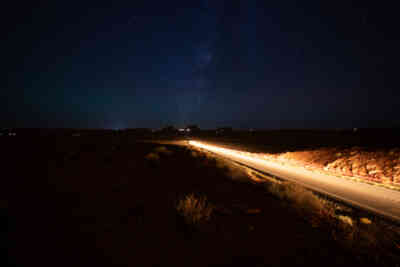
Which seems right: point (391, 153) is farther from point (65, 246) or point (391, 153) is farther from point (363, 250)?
point (65, 246)

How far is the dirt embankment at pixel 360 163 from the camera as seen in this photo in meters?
11.6

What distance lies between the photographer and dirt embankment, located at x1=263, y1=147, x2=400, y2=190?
37.9ft

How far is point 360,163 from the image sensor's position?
14719mm

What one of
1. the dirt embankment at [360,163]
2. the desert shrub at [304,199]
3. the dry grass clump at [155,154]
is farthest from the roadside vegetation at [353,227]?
the dry grass clump at [155,154]

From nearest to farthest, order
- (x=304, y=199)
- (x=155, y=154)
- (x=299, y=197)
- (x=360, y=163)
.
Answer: (x=304, y=199) < (x=299, y=197) < (x=360, y=163) < (x=155, y=154)

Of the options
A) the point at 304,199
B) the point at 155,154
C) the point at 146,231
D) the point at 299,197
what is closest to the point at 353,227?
the point at 304,199

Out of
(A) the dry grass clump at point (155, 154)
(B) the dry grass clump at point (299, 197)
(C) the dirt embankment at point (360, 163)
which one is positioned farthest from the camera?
(A) the dry grass clump at point (155, 154)

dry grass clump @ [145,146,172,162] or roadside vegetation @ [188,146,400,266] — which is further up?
dry grass clump @ [145,146,172,162]

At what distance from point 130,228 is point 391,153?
20575mm

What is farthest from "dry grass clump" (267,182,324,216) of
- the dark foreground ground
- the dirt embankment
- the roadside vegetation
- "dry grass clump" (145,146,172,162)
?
"dry grass clump" (145,146,172,162)

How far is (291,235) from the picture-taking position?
167 inches

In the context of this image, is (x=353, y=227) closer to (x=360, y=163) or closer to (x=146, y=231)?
(x=146, y=231)

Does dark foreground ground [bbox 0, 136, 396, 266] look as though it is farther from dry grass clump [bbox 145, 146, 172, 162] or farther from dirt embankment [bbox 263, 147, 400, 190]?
dirt embankment [bbox 263, 147, 400, 190]

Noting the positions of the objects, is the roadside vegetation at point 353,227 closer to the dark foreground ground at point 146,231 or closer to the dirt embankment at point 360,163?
the dark foreground ground at point 146,231
